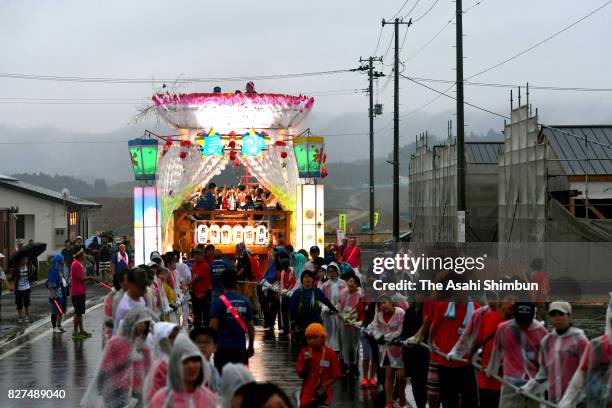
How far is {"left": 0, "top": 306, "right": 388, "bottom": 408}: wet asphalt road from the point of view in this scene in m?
13.5

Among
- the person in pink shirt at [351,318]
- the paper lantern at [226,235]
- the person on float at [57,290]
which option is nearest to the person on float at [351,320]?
the person in pink shirt at [351,318]

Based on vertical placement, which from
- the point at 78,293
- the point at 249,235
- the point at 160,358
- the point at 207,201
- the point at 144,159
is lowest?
the point at 78,293

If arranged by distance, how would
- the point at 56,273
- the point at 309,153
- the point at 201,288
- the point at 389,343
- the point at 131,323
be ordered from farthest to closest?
the point at 309,153
the point at 56,273
the point at 201,288
the point at 389,343
the point at 131,323

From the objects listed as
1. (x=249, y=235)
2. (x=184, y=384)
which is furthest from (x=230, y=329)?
(x=249, y=235)

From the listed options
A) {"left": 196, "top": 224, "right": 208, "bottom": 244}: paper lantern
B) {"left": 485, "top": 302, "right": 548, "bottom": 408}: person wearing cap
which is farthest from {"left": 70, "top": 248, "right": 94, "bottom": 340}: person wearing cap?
{"left": 485, "top": 302, "right": 548, "bottom": 408}: person wearing cap

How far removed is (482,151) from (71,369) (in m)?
32.6

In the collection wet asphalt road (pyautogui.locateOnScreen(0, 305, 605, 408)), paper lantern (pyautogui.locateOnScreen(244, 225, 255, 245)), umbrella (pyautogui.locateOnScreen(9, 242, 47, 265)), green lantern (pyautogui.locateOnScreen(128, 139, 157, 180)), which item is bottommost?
wet asphalt road (pyautogui.locateOnScreen(0, 305, 605, 408))

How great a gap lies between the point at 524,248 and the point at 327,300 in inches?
562

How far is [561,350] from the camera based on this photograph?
887 centimetres

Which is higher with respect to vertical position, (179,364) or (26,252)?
(26,252)

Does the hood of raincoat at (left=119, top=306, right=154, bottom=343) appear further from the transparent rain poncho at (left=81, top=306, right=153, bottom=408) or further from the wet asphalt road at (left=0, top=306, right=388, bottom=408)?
the wet asphalt road at (left=0, top=306, right=388, bottom=408)

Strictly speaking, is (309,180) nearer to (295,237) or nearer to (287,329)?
(295,237)

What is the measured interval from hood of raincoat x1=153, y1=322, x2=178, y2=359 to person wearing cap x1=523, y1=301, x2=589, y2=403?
3.22 m

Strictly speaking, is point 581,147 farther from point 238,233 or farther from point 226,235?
point 226,235
